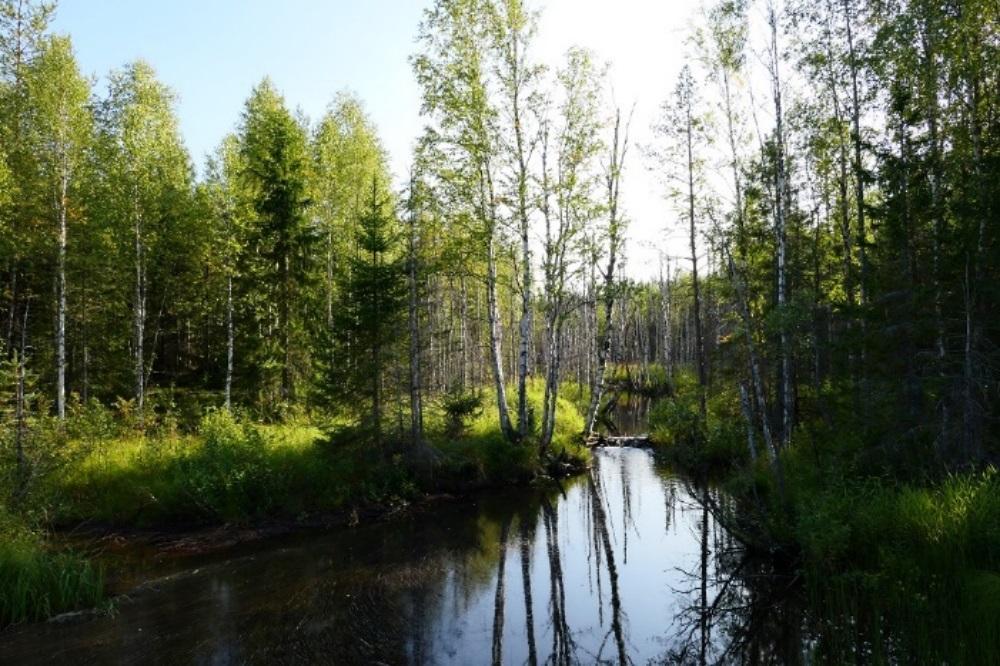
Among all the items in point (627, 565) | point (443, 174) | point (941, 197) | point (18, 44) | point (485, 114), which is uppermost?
point (18, 44)

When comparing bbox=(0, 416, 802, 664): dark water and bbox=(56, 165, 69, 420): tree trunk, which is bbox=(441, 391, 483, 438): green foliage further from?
bbox=(56, 165, 69, 420): tree trunk

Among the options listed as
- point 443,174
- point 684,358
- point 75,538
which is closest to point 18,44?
point 443,174

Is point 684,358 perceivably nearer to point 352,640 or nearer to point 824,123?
point 824,123

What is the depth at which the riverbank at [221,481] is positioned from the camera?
12.9 meters

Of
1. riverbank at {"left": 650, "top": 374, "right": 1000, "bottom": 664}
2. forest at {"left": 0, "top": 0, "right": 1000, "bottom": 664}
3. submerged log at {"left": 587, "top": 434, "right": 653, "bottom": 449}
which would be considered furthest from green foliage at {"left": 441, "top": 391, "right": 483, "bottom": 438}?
riverbank at {"left": 650, "top": 374, "right": 1000, "bottom": 664}

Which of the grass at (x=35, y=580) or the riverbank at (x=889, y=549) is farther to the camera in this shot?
the grass at (x=35, y=580)

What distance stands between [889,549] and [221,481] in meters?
13.0

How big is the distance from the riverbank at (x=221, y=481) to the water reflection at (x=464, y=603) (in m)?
1.32

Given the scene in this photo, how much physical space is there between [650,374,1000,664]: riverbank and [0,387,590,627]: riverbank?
865 cm

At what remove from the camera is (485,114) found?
18.9 meters

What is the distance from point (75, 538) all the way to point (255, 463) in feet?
12.4

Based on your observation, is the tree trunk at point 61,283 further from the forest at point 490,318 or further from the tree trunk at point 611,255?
the tree trunk at point 611,255

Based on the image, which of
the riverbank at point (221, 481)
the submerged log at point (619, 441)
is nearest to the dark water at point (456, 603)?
the riverbank at point (221, 481)

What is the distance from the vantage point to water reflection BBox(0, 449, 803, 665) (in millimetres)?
7703
